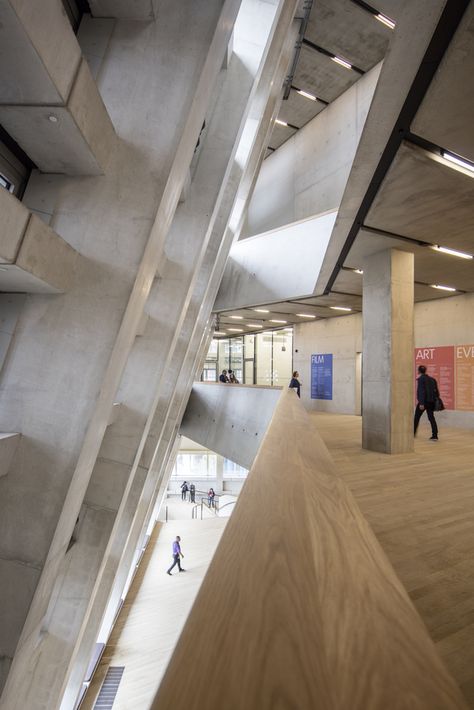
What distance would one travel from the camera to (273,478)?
1249 mm

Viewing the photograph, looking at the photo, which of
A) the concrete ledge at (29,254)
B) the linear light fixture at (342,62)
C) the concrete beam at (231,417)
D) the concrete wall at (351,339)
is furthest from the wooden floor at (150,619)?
the linear light fixture at (342,62)

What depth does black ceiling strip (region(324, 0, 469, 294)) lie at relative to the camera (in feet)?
8.72

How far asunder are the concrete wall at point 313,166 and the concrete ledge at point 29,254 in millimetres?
9550

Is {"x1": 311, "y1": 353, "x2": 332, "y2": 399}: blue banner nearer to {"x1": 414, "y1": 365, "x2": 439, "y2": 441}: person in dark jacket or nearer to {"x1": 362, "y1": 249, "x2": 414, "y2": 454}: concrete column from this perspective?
{"x1": 414, "y1": 365, "x2": 439, "y2": 441}: person in dark jacket

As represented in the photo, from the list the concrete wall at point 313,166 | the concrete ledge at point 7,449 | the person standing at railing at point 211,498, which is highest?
the concrete wall at point 313,166

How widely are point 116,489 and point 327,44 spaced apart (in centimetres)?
1040

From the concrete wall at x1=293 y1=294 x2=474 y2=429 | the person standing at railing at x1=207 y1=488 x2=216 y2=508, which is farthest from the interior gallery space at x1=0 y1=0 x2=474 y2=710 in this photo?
the person standing at railing at x1=207 y1=488 x2=216 y2=508

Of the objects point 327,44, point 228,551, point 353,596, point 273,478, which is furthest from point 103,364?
point 327,44

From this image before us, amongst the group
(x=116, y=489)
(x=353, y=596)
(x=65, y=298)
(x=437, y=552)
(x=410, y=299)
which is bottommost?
(x=116, y=489)

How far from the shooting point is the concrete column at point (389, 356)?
6484 millimetres

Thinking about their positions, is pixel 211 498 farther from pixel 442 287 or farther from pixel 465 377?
pixel 442 287

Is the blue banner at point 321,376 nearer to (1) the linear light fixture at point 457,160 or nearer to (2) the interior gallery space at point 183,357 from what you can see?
(2) the interior gallery space at point 183,357

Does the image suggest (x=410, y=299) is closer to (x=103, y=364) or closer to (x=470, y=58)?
(x=470, y=58)

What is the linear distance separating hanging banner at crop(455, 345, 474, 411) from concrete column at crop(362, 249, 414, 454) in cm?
423
